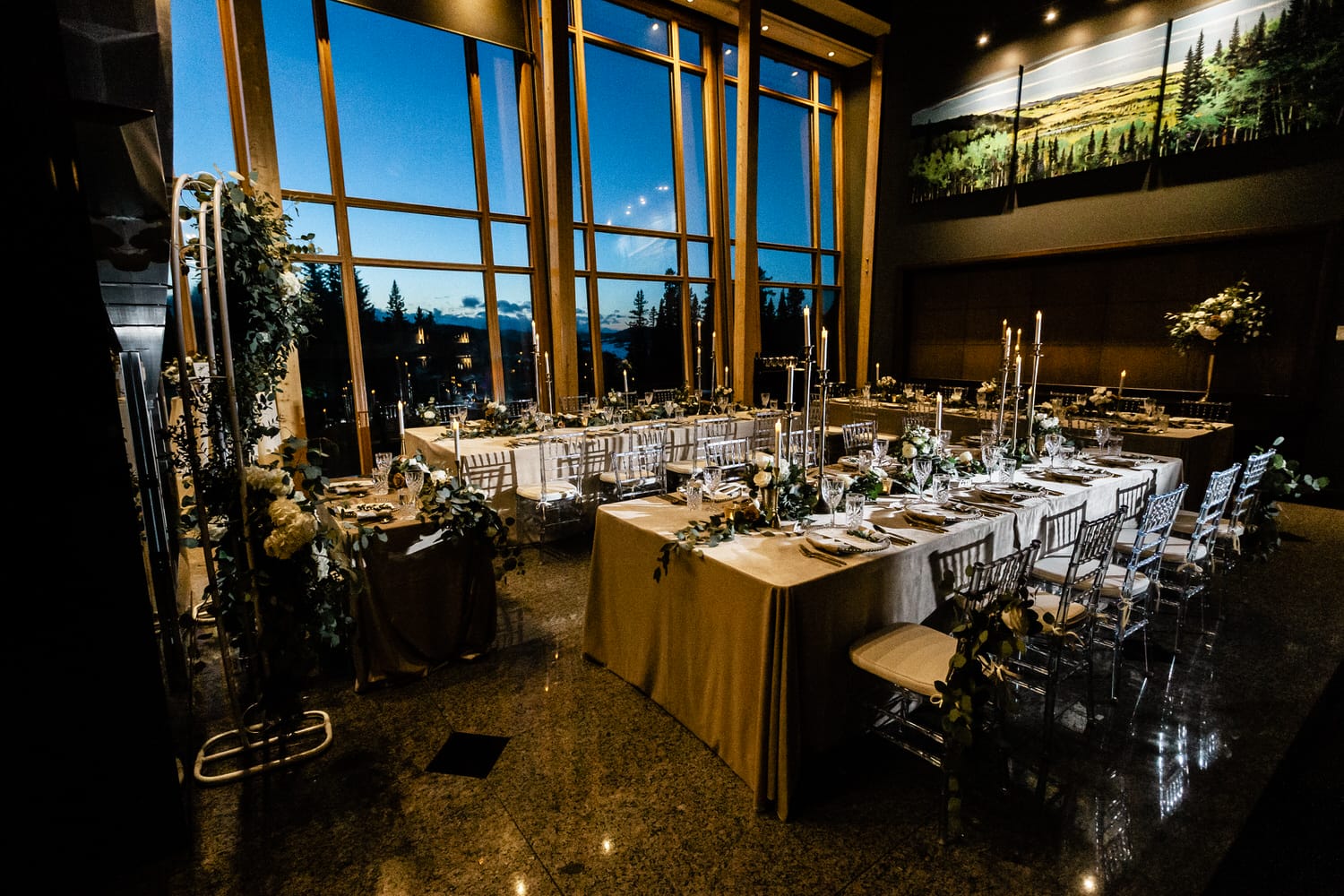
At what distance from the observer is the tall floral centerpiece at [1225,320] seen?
272 inches

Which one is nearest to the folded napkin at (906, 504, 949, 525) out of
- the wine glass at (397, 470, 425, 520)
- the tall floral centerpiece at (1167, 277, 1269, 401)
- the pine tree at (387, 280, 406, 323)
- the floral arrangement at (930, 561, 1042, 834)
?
the floral arrangement at (930, 561, 1042, 834)

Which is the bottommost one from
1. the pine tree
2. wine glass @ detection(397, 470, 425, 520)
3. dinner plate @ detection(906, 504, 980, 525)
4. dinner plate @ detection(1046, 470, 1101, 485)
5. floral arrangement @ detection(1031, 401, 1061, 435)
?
dinner plate @ detection(1046, 470, 1101, 485)

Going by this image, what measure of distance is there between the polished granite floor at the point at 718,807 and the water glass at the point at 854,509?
3.05 ft

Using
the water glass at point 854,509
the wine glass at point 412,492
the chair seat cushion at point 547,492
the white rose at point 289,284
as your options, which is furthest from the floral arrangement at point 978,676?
the chair seat cushion at point 547,492

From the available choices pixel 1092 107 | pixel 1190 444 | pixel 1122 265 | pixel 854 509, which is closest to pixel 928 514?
pixel 854 509

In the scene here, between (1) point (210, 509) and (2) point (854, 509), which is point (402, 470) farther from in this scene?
Result: (2) point (854, 509)

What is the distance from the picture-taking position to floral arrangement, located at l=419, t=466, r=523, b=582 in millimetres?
3064

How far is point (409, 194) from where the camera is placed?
7434 millimetres

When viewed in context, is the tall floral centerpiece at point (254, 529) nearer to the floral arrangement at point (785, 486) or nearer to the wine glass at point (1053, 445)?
the floral arrangement at point (785, 486)

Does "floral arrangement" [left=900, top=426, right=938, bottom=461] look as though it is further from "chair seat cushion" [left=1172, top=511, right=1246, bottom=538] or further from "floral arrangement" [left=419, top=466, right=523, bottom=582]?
"floral arrangement" [left=419, top=466, right=523, bottom=582]

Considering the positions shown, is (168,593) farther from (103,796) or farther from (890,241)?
(890,241)

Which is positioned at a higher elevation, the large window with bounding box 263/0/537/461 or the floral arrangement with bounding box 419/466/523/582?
the large window with bounding box 263/0/537/461

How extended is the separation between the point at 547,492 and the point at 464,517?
6.31 ft

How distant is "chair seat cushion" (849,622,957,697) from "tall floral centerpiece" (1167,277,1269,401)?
7138mm
